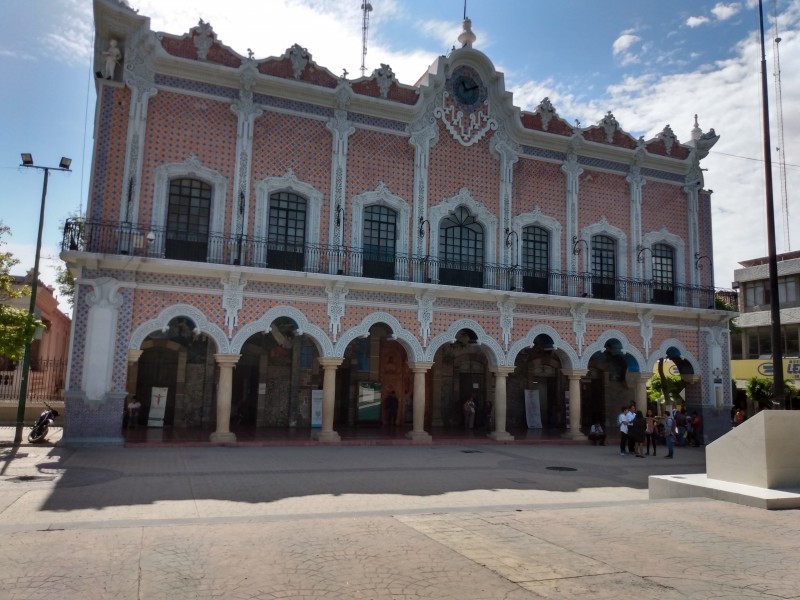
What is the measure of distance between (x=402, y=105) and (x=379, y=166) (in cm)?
199

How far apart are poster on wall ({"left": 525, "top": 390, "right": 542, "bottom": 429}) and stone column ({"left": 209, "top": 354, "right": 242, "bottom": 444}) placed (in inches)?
472

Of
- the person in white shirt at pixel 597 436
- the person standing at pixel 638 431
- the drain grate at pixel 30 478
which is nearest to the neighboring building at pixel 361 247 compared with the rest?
the person in white shirt at pixel 597 436

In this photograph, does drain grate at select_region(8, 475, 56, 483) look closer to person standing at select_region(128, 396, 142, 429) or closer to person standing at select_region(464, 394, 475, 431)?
person standing at select_region(128, 396, 142, 429)

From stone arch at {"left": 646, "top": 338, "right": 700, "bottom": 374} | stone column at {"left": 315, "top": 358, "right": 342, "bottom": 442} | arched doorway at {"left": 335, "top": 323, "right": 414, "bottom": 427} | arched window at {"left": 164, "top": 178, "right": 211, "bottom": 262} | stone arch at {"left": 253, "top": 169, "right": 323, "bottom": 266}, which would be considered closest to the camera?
arched window at {"left": 164, "top": 178, "right": 211, "bottom": 262}

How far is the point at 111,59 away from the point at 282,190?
218 inches

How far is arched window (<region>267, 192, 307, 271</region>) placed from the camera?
1892 centimetres

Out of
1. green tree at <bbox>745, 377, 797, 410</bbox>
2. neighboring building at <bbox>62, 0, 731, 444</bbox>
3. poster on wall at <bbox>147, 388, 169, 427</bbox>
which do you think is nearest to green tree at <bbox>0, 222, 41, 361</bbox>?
neighboring building at <bbox>62, 0, 731, 444</bbox>

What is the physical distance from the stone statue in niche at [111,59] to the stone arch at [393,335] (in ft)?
30.6

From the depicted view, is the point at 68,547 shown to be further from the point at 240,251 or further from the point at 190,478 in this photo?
the point at 240,251

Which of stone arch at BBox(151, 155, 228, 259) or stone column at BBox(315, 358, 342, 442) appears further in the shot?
stone column at BBox(315, 358, 342, 442)

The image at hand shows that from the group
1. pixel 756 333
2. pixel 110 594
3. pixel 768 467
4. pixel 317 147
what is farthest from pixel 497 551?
pixel 756 333

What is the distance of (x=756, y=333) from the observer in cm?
3797

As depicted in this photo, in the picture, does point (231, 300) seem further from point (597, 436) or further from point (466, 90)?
point (597, 436)

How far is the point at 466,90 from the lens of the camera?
21.9 metres
